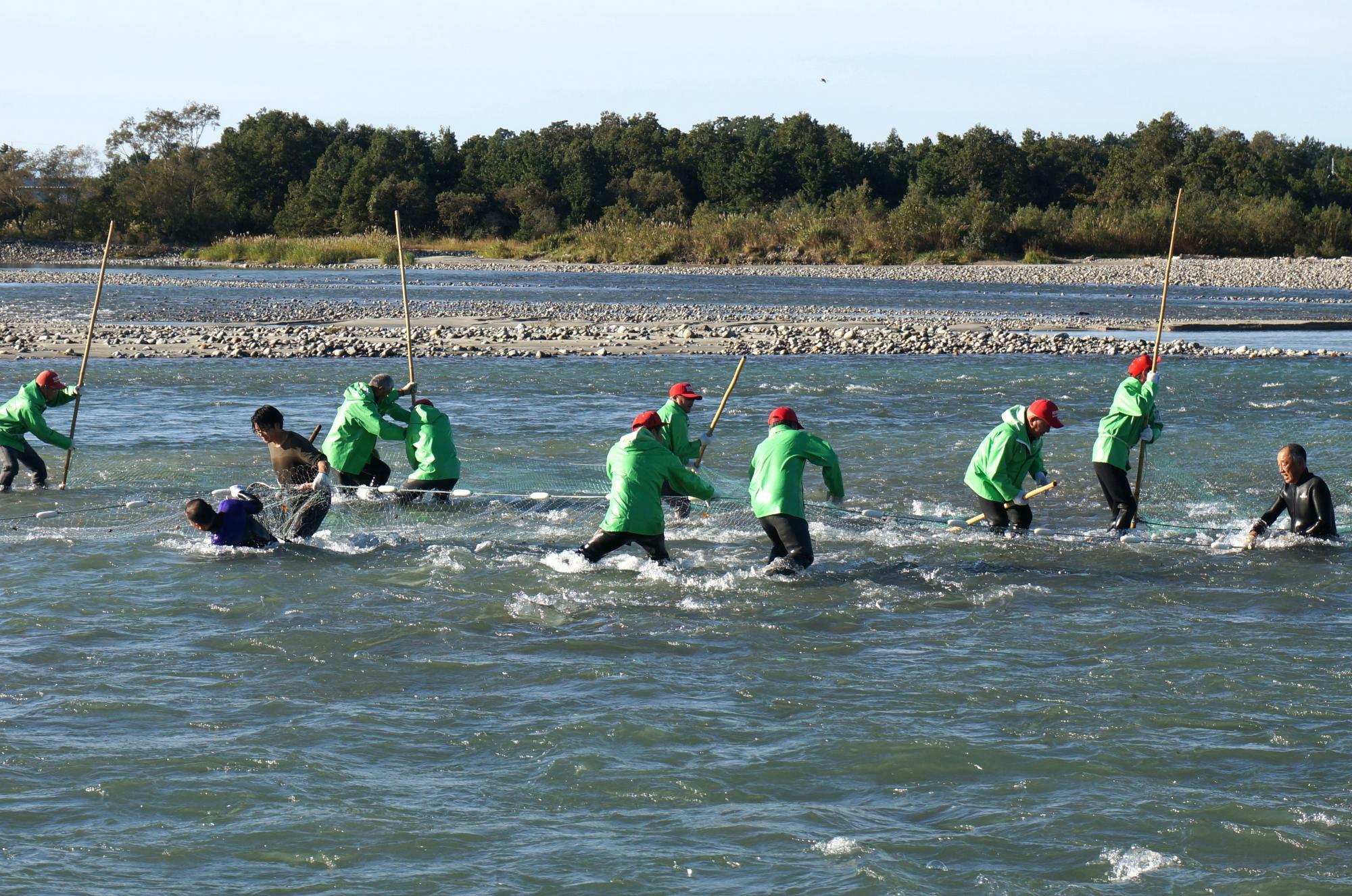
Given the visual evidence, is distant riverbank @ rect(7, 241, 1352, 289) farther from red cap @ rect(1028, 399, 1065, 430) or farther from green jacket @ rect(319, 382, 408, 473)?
green jacket @ rect(319, 382, 408, 473)

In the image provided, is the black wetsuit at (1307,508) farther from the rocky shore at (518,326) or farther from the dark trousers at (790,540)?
the rocky shore at (518,326)

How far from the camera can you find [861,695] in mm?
8031

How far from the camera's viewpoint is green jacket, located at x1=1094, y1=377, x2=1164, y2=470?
11.6m

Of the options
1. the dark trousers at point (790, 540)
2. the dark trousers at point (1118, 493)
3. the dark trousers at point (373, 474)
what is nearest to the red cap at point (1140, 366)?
the dark trousers at point (1118, 493)

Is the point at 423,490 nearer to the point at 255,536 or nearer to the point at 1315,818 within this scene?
the point at 255,536

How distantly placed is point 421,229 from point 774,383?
5493 centimetres

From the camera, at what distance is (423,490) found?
1201cm

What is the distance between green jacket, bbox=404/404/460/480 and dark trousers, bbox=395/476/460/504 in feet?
0.12

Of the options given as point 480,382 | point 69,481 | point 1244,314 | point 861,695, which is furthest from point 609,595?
point 1244,314

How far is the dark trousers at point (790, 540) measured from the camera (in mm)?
10148

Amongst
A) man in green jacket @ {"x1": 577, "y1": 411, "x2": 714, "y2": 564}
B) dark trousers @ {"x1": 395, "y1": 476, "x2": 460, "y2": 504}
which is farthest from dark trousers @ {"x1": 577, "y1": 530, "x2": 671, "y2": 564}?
dark trousers @ {"x1": 395, "y1": 476, "x2": 460, "y2": 504}

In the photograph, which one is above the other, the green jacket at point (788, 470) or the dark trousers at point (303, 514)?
the green jacket at point (788, 470)

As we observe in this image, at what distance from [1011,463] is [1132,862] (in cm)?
507

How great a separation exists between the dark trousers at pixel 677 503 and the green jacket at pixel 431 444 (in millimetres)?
1829
